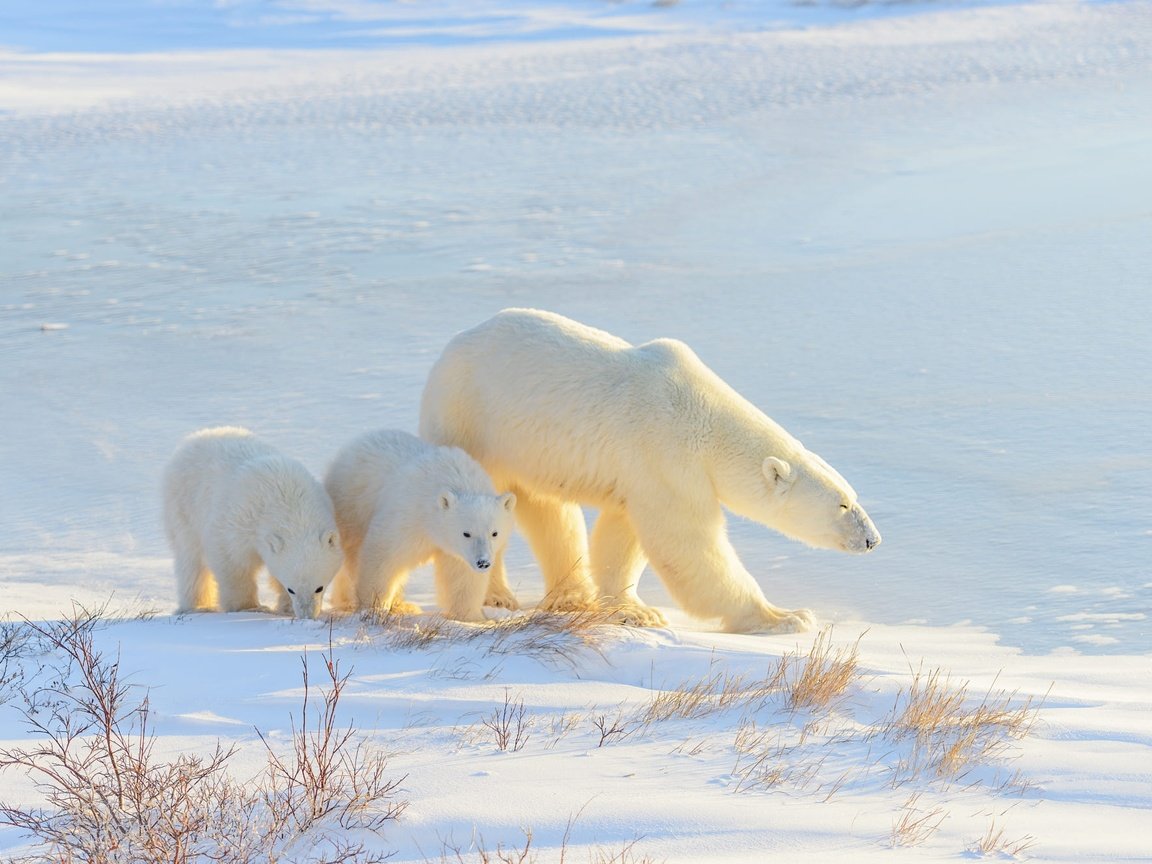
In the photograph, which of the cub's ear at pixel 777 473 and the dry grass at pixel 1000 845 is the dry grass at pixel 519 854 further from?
the cub's ear at pixel 777 473

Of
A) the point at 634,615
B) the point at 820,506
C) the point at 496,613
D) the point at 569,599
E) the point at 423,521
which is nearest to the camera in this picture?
the point at 634,615

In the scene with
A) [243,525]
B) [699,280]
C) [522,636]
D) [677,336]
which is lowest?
[522,636]

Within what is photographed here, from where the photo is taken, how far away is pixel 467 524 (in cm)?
484

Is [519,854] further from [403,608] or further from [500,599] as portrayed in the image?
[500,599]

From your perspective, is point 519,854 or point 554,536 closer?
point 519,854

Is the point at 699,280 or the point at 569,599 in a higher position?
the point at 699,280

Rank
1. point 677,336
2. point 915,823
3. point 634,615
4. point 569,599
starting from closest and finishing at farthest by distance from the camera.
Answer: point 915,823, point 634,615, point 569,599, point 677,336

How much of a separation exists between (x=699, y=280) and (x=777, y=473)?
481 cm

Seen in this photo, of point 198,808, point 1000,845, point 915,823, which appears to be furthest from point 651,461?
point 198,808

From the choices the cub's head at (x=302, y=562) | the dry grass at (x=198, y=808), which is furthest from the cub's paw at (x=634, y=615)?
the dry grass at (x=198, y=808)

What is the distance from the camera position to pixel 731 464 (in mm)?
5070

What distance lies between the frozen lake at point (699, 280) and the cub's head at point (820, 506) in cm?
34

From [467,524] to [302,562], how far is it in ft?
2.04

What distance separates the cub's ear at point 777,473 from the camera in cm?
496
